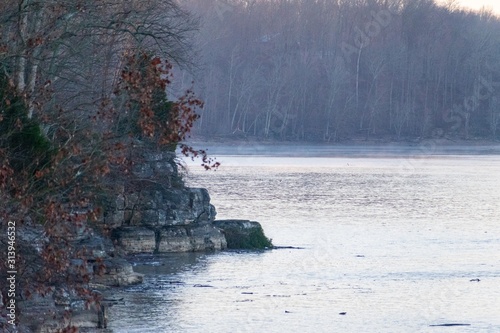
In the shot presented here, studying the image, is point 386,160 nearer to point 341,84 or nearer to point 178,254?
point 341,84

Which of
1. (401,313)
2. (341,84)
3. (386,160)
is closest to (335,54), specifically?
(341,84)

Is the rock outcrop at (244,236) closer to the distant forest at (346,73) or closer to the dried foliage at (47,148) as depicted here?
the dried foliage at (47,148)

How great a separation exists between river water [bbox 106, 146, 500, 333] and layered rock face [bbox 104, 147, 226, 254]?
0.80m

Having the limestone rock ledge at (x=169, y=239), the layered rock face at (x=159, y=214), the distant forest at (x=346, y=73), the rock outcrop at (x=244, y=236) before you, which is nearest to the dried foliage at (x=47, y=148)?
the limestone rock ledge at (x=169, y=239)

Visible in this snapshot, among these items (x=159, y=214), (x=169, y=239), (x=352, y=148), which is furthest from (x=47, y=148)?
(x=352, y=148)

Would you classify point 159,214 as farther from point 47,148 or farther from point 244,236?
point 47,148

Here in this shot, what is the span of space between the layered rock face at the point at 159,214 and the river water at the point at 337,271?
797 mm

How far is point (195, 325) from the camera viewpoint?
58.7 ft

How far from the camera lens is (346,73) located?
97875 mm

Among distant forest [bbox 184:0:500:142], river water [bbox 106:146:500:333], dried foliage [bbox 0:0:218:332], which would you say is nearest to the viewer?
dried foliage [bbox 0:0:218:332]

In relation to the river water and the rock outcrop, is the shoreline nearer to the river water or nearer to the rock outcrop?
the river water

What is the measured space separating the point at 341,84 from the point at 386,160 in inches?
647

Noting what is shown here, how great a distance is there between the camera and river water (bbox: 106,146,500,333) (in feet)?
60.8

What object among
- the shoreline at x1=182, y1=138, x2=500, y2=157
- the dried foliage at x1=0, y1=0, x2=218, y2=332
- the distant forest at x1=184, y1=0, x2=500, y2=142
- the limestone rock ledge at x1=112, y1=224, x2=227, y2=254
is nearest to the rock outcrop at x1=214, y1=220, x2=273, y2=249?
the limestone rock ledge at x1=112, y1=224, x2=227, y2=254
